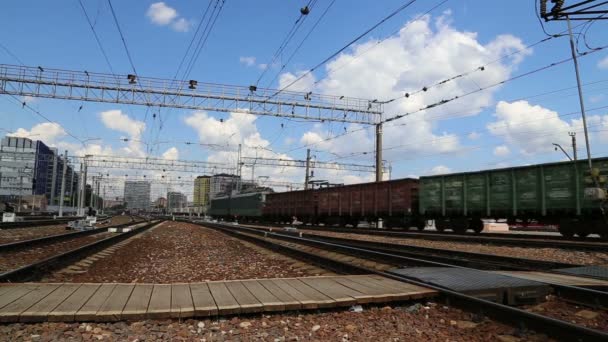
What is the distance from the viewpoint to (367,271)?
300 inches

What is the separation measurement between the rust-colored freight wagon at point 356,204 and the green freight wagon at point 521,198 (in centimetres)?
188

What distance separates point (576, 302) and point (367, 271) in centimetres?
311

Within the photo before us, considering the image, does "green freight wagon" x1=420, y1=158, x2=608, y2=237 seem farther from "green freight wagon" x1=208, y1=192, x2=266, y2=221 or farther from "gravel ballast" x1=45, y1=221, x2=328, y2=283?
"green freight wagon" x1=208, y1=192, x2=266, y2=221

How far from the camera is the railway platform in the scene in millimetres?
4523

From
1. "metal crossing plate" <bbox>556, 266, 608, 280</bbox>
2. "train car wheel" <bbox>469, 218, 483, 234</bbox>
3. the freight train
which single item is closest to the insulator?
the freight train

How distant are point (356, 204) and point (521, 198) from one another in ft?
46.2

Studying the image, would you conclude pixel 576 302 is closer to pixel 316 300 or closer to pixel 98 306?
pixel 316 300

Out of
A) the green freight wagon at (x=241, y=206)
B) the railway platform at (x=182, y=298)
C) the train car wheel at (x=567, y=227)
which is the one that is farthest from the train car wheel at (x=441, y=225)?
the green freight wagon at (x=241, y=206)

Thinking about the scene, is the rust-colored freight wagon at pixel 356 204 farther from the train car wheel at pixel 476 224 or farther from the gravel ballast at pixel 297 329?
the gravel ballast at pixel 297 329

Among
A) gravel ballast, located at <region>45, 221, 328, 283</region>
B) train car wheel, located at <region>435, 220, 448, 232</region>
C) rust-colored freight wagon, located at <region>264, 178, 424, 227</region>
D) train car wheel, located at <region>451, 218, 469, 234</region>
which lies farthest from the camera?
rust-colored freight wagon, located at <region>264, 178, 424, 227</region>

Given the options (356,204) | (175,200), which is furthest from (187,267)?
(175,200)

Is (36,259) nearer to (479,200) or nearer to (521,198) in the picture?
(521,198)

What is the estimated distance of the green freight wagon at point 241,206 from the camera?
166 feet

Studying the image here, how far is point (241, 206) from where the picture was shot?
57.2 m
